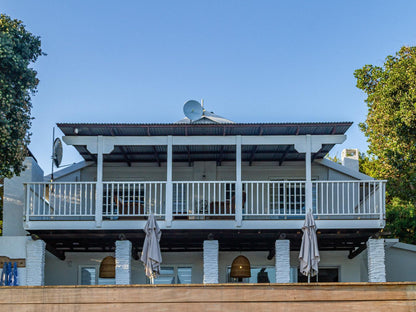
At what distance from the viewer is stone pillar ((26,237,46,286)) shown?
1772cm

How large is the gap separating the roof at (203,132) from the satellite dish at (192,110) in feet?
1.72

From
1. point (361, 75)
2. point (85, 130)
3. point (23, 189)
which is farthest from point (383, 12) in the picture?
point (23, 189)

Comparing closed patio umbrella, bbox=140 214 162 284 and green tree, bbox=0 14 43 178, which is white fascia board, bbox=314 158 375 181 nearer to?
closed patio umbrella, bbox=140 214 162 284

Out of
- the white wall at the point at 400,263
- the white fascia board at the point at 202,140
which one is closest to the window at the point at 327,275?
the white wall at the point at 400,263

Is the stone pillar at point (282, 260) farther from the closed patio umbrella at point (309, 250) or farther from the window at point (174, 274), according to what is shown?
the window at point (174, 274)

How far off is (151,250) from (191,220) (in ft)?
5.63

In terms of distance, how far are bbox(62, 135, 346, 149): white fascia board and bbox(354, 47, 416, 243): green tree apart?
8.45 ft

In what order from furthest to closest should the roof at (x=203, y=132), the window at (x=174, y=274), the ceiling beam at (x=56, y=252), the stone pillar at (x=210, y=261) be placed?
the window at (x=174, y=274) < the ceiling beam at (x=56, y=252) < the roof at (x=203, y=132) < the stone pillar at (x=210, y=261)

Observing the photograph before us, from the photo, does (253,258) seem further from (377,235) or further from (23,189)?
(23,189)

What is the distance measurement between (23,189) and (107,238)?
8.21 feet

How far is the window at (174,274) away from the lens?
64.0ft

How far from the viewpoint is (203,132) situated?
1850 centimetres

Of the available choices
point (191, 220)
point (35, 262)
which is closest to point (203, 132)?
point (191, 220)

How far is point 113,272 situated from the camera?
62.5 ft
